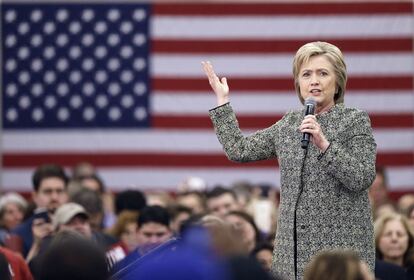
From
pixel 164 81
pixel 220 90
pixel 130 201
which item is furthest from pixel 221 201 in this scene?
pixel 220 90

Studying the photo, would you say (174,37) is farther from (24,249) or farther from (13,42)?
(24,249)

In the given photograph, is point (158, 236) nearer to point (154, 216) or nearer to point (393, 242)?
point (154, 216)

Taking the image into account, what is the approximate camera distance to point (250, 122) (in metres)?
17.2

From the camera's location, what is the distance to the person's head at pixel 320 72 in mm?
5793

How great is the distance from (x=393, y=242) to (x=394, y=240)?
0.6 inches

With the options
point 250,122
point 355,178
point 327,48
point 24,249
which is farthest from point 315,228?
point 250,122

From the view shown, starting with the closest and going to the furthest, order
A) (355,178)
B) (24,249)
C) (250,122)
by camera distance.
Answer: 1. (355,178)
2. (24,249)
3. (250,122)

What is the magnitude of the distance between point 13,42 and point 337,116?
12.0 m

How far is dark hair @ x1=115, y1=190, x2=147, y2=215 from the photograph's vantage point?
38.5 feet

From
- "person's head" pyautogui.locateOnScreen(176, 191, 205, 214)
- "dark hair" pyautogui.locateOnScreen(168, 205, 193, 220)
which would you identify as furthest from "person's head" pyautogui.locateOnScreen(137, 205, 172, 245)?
"person's head" pyautogui.locateOnScreen(176, 191, 205, 214)

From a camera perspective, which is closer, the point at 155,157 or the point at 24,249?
the point at 24,249

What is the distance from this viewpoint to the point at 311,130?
5.55 metres

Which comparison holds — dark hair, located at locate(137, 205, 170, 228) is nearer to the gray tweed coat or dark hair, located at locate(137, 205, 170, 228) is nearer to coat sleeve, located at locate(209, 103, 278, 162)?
coat sleeve, located at locate(209, 103, 278, 162)

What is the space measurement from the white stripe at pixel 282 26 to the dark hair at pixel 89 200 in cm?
627
